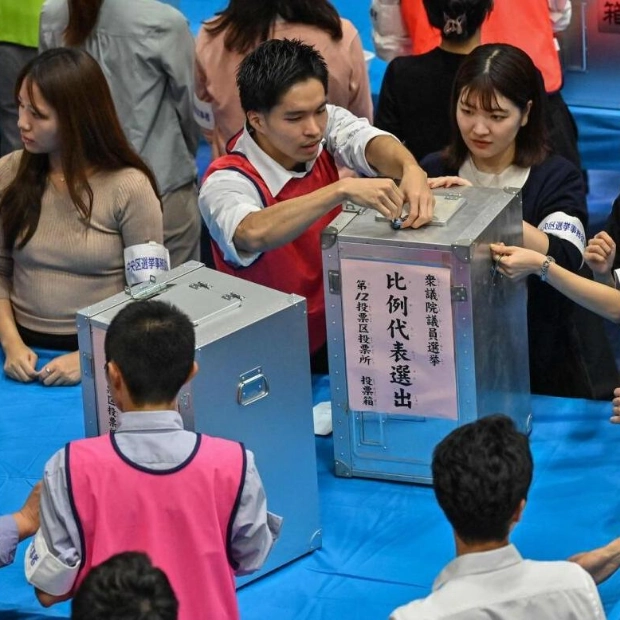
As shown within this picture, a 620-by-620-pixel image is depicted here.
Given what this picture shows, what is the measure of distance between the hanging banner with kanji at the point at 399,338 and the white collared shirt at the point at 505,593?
771 mm

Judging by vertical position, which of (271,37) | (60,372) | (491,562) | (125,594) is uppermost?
(271,37)

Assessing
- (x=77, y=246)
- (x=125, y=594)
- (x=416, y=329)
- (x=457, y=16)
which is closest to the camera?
(x=125, y=594)

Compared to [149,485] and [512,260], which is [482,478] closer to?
[149,485]

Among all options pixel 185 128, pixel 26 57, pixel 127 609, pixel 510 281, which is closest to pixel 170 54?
pixel 185 128

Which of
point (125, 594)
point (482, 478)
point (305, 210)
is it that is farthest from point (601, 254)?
point (125, 594)

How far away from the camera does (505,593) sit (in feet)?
5.67

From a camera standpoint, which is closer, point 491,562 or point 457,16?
point 491,562

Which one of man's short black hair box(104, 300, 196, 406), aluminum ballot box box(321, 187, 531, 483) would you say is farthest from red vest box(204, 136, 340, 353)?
man's short black hair box(104, 300, 196, 406)

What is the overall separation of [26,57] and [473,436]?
2872mm

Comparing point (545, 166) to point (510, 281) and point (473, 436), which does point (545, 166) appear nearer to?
point (510, 281)

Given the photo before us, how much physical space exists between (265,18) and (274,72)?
0.79m

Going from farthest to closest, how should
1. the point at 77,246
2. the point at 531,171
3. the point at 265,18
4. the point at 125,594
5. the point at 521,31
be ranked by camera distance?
1. the point at 521,31
2. the point at 265,18
3. the point at 77,246
4. the point at 531,171
5. the point at 125,594

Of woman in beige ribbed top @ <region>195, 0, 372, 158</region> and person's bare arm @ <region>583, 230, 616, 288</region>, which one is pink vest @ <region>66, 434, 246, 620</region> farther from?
woman in beige ribbed top @ <region>195, 0, 372, 158</region>

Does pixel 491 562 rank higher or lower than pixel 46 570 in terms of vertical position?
higher
